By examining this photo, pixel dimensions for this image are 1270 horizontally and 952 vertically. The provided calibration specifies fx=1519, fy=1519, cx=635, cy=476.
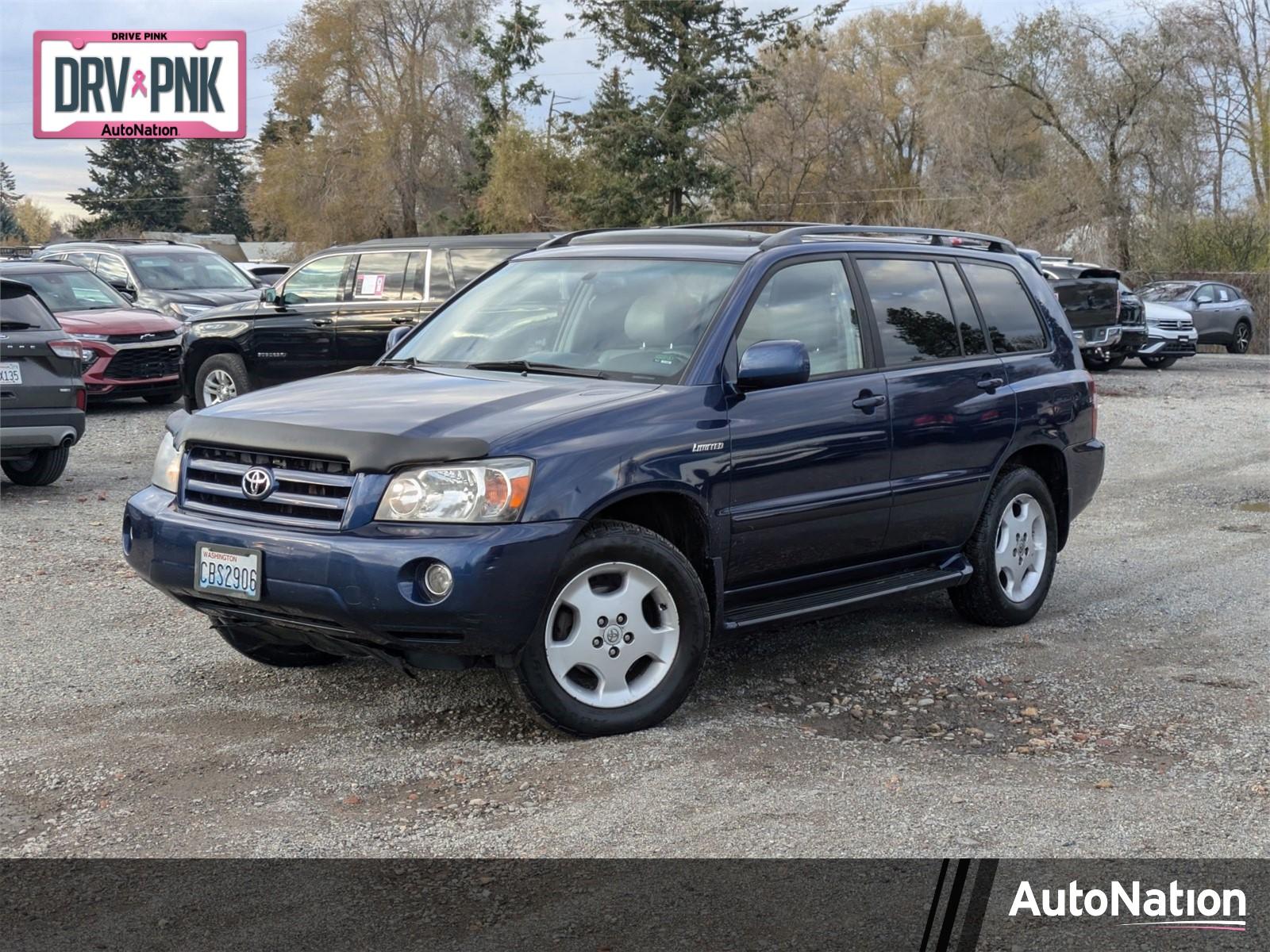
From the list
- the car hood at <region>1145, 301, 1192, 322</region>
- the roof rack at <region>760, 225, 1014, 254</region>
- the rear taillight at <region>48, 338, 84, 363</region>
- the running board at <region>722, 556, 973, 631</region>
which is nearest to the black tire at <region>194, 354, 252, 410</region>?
the rear taillight at <region>48, 338, 84, 363</region>

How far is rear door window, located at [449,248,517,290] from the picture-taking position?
1489 centimetres

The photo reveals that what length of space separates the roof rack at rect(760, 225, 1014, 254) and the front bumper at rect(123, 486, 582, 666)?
1989 millimetres

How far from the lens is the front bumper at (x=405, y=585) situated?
16.3 ft

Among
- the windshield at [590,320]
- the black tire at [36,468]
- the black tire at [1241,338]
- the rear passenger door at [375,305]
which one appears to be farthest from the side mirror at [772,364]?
the black tire at [1241,338]

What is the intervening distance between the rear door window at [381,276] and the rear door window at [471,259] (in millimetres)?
→ 565

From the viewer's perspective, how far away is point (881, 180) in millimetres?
60281

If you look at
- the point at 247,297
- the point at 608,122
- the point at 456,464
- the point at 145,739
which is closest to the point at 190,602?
the point at 145,739

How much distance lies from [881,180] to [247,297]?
146ft

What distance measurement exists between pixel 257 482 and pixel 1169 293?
30106mm

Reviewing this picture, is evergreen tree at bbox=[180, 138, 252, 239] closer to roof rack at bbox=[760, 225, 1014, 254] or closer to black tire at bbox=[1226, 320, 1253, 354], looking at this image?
black tire at bbox=[1226, 320, 1253, 354]

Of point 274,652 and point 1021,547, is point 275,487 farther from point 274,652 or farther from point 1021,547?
point 1021,547

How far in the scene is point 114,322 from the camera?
17141mm

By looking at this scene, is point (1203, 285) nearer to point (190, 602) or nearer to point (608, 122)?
point (608, 122)

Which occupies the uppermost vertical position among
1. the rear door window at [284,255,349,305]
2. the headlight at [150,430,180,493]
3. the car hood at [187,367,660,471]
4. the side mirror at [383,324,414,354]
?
the rear door window at [284,255,349,305]
